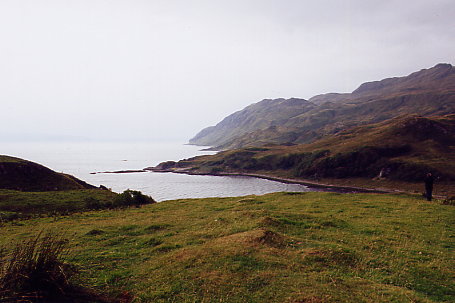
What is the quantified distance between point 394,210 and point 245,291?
1036 inches

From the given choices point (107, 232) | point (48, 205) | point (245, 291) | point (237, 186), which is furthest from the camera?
point (237, 186)

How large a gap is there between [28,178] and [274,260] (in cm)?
7826

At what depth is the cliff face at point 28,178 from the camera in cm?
6556

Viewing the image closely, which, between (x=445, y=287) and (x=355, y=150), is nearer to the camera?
(x=445, y=287)

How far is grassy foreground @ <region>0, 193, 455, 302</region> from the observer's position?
11.6 m

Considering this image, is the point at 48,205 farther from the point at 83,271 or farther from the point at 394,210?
the point at 394,210

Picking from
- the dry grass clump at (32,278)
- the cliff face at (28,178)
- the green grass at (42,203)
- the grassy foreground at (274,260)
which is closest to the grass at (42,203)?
the green grass at (42,203)

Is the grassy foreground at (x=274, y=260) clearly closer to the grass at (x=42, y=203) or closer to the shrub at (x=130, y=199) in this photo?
the grass at (x=42, y=203)

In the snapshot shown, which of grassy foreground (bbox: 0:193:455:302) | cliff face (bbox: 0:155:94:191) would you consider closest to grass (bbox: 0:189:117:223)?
cliff face (bbox: 0:155:94:191)

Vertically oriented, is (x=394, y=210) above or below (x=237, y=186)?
above

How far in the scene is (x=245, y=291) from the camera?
1152cm

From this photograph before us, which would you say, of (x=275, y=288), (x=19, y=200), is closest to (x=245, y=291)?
(x=275, y=288)

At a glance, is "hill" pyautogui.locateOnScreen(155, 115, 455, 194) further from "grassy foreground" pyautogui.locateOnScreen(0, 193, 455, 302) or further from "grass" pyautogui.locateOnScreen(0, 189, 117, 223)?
"grass" pyautogui.locateOnScreen(0, 189, 117, 223)

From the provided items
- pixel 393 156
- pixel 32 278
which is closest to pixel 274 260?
pixel 32 278
